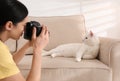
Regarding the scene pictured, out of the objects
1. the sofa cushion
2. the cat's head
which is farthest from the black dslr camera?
the sofa cushion

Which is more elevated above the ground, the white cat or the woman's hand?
the woman's hand

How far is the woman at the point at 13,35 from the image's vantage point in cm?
100

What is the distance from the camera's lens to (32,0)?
266cm

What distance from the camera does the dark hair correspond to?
40.1 inches

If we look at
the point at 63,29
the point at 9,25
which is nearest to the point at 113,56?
the point at 63,29

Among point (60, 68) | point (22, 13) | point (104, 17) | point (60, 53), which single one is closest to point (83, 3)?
point (104, 17)

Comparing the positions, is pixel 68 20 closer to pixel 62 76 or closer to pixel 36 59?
pixel 62 76

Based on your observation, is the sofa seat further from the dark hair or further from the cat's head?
the dark hair

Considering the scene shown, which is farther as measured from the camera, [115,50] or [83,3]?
[83,3]

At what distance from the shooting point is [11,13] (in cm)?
103

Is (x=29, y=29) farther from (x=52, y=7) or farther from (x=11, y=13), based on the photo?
(x=52, y=7)

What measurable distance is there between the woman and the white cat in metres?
0.83

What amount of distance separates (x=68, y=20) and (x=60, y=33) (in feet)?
0.52

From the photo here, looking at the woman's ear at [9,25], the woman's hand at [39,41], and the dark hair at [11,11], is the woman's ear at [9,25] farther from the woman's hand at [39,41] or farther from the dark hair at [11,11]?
the woman's hand at [39,41]
